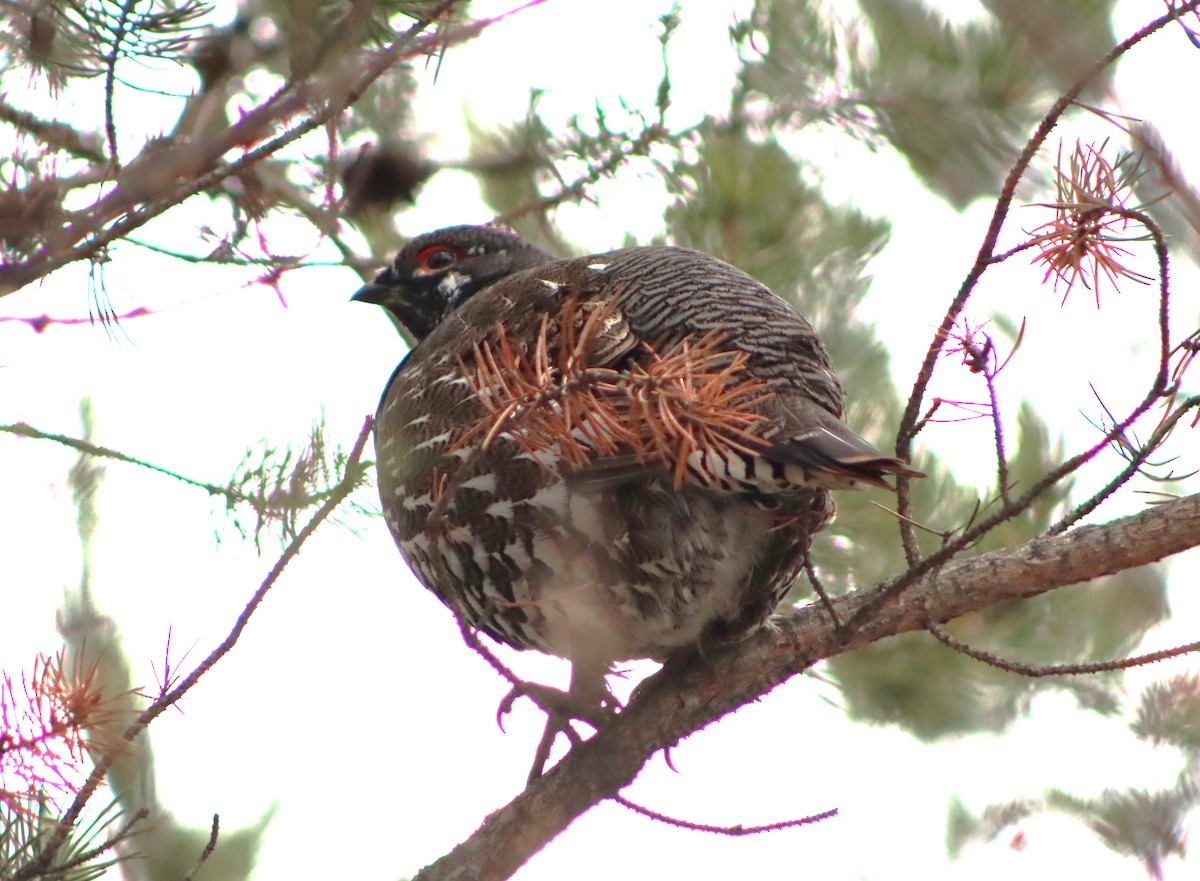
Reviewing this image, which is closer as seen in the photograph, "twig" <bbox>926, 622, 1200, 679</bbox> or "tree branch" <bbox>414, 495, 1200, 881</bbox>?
"twig" <bbox>926, 622, 1200, 679</bbox>

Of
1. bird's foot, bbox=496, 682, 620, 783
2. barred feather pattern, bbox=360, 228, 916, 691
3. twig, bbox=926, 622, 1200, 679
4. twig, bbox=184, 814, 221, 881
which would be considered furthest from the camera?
bird's foot, bbox=496, 682, 620, 783

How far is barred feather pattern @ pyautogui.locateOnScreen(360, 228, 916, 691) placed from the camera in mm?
3307

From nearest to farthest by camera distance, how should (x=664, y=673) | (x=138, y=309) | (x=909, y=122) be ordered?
1. (x=138, y=309)
2. (x=664, y=673)
3. (x=909, y=122)

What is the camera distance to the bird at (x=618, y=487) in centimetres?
326

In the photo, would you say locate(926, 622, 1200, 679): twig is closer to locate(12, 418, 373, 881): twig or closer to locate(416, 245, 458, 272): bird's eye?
locate(12, 418, 373, 881): twig

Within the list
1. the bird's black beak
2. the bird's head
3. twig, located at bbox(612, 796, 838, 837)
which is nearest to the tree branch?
twig, located at bbox(612, 796, 838, 837)

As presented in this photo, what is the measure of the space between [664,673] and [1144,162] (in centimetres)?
223

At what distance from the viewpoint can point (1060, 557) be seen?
3436mm

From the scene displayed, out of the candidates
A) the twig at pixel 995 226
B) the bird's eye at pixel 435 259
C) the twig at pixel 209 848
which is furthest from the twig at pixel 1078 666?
the bird's eye at pixel 435 259

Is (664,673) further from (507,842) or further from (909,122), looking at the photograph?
(909,122)

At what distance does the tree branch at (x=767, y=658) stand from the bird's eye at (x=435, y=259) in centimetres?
248

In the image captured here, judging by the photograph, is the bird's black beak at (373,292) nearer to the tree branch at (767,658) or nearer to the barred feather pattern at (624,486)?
the barred feather pattern at (624,486)

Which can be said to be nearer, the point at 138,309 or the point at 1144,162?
the point at 1144,162

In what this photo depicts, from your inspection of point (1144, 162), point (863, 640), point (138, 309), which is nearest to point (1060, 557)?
point (863, 640)
